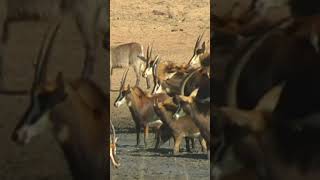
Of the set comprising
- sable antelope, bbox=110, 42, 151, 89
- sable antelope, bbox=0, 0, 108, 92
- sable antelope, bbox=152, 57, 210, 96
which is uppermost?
sable antelope, bbox=0, 0, 108, 92

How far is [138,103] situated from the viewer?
5961 mm

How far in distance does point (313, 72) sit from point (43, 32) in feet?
8.93

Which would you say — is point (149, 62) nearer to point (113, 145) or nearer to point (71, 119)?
point (113, 145)

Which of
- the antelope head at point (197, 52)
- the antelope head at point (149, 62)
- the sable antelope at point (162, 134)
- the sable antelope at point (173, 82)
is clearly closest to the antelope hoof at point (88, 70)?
the antelope head at point (149, 62)

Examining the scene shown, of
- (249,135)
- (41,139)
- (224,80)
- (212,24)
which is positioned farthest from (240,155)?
(41,139)

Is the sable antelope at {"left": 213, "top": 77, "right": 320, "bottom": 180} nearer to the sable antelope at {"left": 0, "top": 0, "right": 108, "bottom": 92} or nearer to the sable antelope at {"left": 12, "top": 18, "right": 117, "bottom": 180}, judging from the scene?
the sable antelope at {"left": 12, "top": 18, "right": 117, "bottom": 180}

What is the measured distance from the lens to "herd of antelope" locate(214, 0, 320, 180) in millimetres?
5801

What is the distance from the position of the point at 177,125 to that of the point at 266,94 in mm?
937

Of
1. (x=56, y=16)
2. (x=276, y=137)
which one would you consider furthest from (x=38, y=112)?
(x=276, y=137)

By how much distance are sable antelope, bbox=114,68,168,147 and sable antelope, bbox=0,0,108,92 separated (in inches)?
16.1

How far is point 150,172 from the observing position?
5969 mm

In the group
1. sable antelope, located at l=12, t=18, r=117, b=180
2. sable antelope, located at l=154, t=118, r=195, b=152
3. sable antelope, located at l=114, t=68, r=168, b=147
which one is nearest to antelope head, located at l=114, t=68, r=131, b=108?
sable antelope, located at l=114, t=68, r=168, b=147

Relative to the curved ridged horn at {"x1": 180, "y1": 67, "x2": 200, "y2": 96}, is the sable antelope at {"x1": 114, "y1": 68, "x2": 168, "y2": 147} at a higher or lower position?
lower

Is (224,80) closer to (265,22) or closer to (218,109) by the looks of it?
(218,109)
